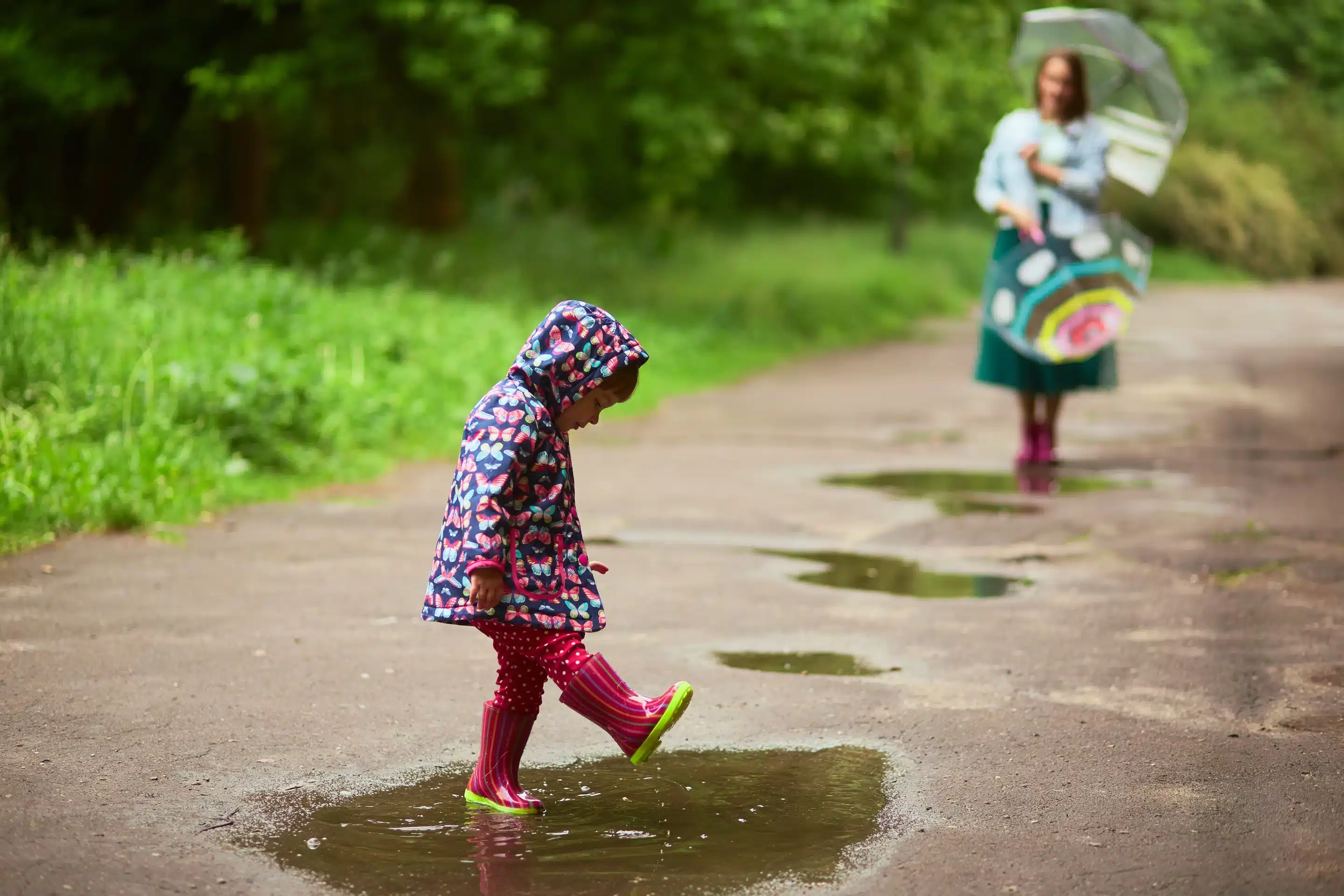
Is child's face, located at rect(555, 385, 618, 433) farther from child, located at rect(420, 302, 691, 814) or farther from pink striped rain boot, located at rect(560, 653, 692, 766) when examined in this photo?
pink striped rain boot, located at rect(560, 653, 692, 766)

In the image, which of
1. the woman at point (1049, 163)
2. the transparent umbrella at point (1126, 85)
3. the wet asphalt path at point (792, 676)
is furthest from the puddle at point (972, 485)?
the transparent umbrella at point (1126, 85)

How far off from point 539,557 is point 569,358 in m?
0.50

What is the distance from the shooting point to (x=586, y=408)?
177 inches

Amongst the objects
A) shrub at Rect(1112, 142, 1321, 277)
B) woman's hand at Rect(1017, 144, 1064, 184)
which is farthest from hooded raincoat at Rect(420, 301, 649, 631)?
shrub at Rect(1112, 142, 1321, 277)

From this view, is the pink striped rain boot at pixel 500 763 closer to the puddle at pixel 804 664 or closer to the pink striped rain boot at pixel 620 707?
the pink striped rain boot at pixel 620 707

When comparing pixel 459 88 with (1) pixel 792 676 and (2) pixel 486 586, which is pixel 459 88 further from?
(2) pixel 486 586

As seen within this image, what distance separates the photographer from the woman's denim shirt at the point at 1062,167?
34.3 feet

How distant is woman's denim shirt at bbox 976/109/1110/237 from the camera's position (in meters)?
10.5

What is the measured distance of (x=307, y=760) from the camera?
4.90 m

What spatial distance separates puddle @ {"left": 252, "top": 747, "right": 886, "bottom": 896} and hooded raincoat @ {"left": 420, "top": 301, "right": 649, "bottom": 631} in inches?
19.6

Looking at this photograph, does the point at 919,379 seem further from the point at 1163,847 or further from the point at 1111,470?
the point at 1163,847

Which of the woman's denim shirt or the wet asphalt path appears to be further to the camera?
the woman's denim shirt

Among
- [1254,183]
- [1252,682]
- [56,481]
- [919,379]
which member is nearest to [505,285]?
[919,379]

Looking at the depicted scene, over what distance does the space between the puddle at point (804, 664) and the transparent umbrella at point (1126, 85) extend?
18.7 ft
